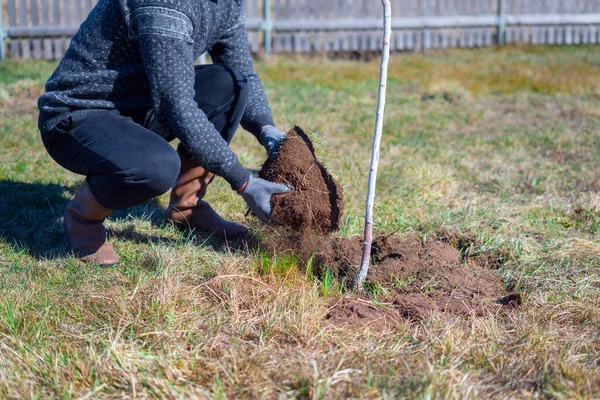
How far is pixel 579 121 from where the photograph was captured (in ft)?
20.3

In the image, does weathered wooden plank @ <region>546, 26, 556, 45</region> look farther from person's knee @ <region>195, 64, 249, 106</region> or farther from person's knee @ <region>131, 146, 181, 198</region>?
person's knee @ <region>131, 146, 181, 198</region>

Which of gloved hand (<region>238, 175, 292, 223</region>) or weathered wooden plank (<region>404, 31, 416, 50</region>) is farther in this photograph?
weathered wooden plank (<region>404, 31, 416, 50</region>)

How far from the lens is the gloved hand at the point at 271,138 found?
9.33 ft

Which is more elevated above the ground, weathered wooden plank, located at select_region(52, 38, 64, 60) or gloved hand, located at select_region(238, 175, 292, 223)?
weathered wooden plank, located at select_region(52, 38, 64, 60)

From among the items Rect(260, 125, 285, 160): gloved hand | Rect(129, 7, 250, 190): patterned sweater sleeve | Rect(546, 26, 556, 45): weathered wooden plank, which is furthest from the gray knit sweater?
Rect(546, 26, 556, 45): weathered wooden plank

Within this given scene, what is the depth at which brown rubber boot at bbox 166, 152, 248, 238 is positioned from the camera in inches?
130

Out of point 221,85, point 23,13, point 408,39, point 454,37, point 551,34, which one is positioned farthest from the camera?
point 551,34

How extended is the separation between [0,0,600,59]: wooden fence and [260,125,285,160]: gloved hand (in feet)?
24.6

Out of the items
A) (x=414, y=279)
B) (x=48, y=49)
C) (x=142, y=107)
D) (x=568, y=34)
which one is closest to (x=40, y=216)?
(x=142, y=107)

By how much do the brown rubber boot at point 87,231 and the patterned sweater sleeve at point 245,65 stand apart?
2.63 feet

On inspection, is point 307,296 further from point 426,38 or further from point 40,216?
point 426,38

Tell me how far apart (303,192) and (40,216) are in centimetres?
175

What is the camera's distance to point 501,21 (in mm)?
11625

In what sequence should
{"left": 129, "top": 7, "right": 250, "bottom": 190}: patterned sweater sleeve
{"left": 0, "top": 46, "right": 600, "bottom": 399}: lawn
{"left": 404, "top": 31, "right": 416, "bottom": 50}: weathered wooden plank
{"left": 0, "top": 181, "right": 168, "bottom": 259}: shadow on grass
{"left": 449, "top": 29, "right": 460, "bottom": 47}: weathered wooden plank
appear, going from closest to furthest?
{"left": 0, "top": 46, "right": 600, "bottom": 399}: lawn → {"left": 129, "top": 7, "right": 250, "bottom": 190}: patterned sweater sleeve → {"left": 0, "top": 181, "right": 168, "bottom": 259}: shadow on grass → {"left": 404, "top": 31, "right": 416, "bottom": 50}: weathered wooden plank → {"left": 449, "top": 29, "right": 460, "bottom": 47}: weathered wooden plank
